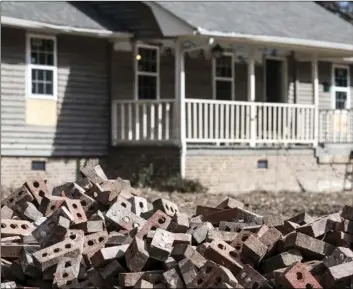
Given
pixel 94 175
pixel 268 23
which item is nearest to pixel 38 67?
pixel 268 23

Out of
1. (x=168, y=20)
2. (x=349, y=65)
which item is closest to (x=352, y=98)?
(x=349, y=65)

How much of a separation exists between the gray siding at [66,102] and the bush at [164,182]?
6.00ft

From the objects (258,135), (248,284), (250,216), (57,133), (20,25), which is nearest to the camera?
(248,284)

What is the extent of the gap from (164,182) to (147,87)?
141 inches

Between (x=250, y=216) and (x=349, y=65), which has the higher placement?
(x=349, y=65)

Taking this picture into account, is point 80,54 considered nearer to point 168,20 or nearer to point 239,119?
point 168,20

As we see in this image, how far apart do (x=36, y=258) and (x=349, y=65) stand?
2107 cm

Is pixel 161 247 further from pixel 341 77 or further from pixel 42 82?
pixel 341 77

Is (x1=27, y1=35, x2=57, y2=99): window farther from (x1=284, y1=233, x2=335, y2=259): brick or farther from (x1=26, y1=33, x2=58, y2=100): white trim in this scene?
(x1=284, y1=233, x2=335, y2=259): brick

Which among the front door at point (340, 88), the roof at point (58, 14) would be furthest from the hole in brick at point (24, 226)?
the front door at point (340, 88)

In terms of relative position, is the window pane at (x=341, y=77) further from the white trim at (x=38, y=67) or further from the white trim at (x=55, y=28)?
the white trim at (x=38, y=67)

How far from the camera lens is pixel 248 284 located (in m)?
5.05

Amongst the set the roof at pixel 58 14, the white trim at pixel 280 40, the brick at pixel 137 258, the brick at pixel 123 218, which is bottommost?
the brick at pixel 137 258

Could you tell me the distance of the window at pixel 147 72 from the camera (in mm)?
19078
